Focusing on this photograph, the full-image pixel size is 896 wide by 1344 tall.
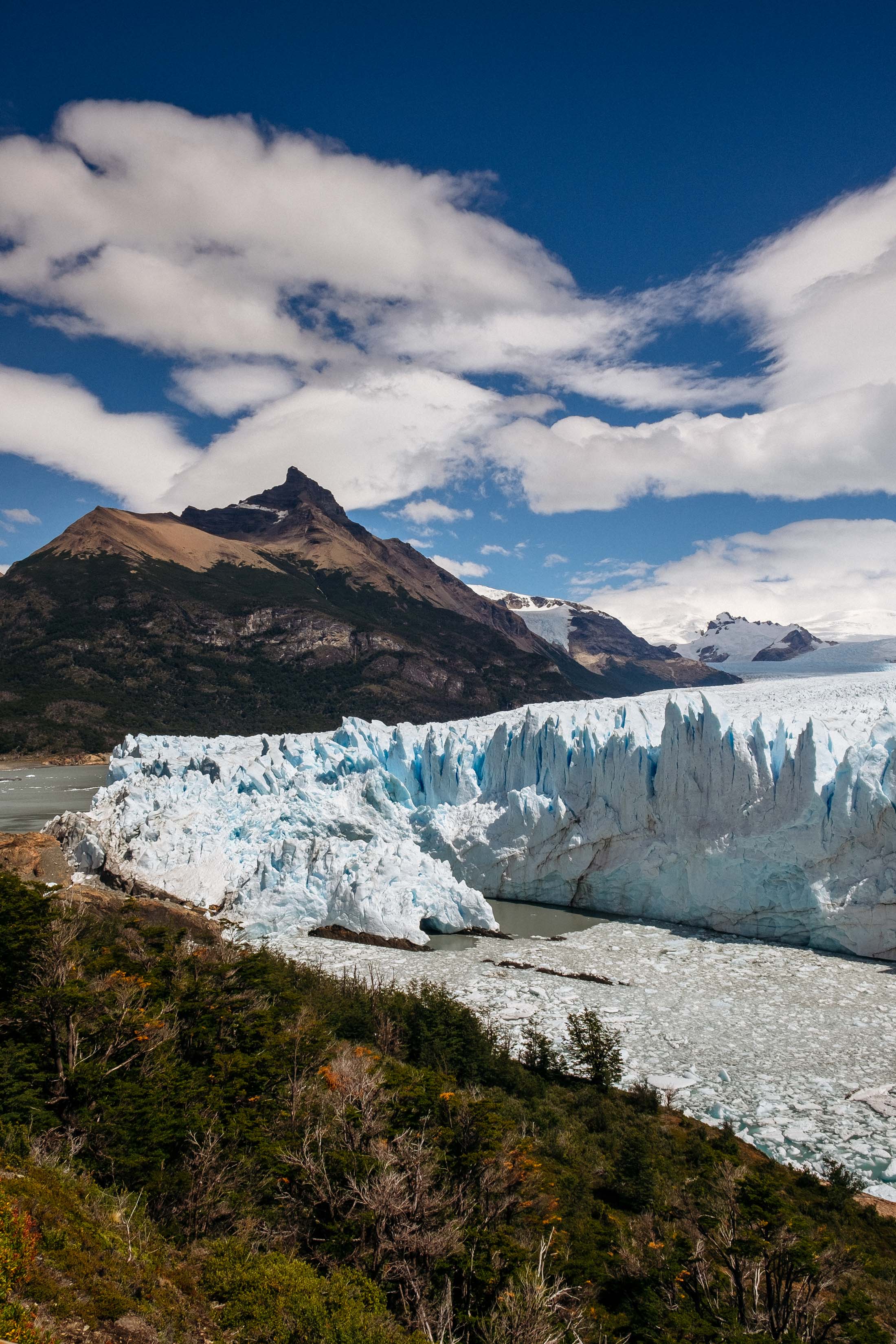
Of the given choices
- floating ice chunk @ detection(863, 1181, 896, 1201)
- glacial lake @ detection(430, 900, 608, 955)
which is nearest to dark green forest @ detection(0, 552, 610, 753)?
glacial lake @ detection(430, 900, 608, 955)

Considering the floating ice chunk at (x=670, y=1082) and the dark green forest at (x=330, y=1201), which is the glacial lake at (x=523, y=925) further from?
the dark green forest at (x=330, y=1201)

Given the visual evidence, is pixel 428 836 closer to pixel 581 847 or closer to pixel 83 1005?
pixel 581 847

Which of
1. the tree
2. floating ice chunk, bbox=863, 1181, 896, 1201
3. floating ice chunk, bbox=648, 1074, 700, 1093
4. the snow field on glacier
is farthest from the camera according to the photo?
the tree

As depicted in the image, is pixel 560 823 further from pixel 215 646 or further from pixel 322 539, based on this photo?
pixel 322 539

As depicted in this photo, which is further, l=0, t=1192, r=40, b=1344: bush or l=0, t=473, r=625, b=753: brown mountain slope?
l=0, t=473, r=625, b=753: brown mountain slope

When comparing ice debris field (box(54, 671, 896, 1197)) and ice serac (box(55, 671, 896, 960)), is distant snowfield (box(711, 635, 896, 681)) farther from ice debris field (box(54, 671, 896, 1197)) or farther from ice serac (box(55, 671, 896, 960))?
ice serac (box(55, 671, 896, 960))
